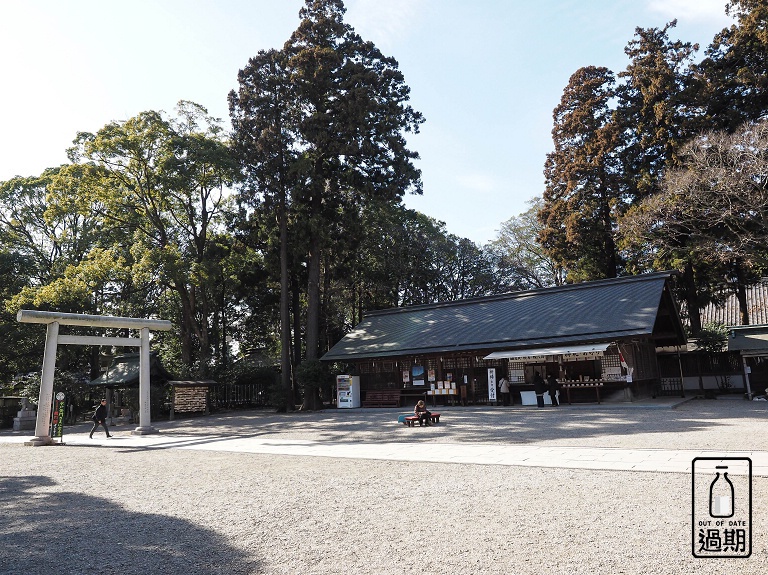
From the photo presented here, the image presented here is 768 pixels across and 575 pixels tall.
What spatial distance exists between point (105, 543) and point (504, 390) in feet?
56.2

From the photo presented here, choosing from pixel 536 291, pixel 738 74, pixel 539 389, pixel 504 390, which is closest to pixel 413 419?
pixel 539 389

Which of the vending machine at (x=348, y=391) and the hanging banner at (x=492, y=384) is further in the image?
the vending machine at (x=348, y=391)

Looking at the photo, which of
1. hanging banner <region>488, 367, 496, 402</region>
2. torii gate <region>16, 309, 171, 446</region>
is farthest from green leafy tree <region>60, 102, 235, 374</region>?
hanging banner <region>488, 367, 496, 402</region>

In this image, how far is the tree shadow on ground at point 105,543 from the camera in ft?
14.2

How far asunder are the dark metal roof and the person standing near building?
4.29ft

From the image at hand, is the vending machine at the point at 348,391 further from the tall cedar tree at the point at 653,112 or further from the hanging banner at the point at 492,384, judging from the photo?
the tall cedar tree at the point at 653,112

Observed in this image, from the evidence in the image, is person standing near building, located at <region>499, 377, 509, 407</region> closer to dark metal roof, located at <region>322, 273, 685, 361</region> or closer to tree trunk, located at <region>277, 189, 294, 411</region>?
dark metal roof, located at <region>322, 273, 685, 361</region>

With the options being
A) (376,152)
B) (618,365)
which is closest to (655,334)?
(618,365)

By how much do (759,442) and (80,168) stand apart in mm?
27048

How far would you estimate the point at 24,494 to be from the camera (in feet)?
24.7

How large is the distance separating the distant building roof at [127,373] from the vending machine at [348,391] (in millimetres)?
8344

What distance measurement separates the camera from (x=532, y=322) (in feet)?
70.8

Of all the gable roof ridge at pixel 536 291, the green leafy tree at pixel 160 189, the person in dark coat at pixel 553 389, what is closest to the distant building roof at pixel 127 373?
the green leafy tree at pixel 160 189

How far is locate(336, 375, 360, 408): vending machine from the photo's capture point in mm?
23828
